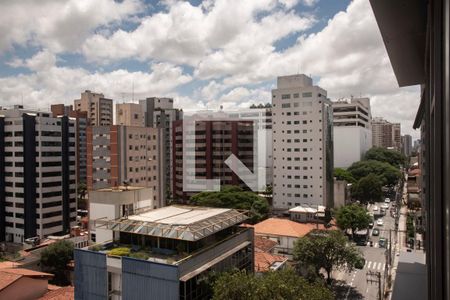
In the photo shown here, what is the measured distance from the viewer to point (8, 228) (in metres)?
34.8

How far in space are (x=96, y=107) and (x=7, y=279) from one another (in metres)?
57.4

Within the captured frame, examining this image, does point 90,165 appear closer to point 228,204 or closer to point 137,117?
point 228,204

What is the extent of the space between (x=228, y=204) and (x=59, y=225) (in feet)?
52.8

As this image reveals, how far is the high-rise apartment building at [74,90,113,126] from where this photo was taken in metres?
70.2

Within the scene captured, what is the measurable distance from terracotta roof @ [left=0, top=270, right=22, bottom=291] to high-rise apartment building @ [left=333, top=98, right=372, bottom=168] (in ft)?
177

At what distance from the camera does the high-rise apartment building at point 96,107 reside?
70250mm

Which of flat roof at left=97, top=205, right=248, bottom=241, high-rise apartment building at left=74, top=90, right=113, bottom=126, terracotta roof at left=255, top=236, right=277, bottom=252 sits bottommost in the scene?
terracotta roof at left=255, top=236, right=277, bottom=252

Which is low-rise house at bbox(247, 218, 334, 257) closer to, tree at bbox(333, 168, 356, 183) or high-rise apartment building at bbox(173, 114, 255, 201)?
high-rise apartment building at bbox(173, 114, 255, 201)

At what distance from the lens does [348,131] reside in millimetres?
61969

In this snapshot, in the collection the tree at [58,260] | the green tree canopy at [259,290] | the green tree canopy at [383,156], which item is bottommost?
the tree at [58,260]

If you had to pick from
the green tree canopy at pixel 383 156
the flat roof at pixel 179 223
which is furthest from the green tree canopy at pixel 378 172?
the flat roof at pixel 179 223

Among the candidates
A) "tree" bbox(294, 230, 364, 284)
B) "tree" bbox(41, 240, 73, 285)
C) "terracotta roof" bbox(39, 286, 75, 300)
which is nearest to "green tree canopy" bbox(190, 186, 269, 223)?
"tree" bbox(294, 230, 364, 284)

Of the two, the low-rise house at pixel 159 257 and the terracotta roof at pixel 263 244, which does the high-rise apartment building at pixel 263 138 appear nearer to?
the terracotta roof at pixel 263 244

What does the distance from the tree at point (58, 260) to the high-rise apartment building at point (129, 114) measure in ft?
125
